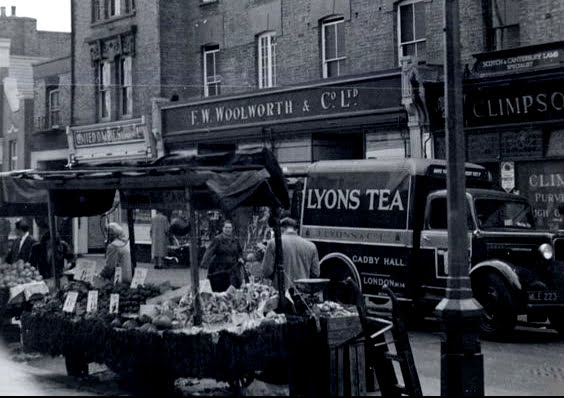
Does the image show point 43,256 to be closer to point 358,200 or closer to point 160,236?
point 358,200

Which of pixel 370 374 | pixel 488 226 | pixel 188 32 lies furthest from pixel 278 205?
pixel 188 32

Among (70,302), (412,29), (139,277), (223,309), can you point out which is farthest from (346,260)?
(412,29)

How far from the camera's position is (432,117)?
22.1 m

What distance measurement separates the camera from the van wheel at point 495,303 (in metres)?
14.3

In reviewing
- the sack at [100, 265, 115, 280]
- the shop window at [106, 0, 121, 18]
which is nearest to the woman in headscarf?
the sack at [100, 265, 115, 280]

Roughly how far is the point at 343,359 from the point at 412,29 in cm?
1517

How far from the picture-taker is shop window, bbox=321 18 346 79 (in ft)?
82.8

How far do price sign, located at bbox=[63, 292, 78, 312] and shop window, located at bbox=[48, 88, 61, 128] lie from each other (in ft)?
88.1

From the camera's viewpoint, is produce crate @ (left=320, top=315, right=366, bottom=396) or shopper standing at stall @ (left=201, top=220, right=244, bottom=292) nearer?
produce crate @ (left=320, top=315, right=366, bottom=396)

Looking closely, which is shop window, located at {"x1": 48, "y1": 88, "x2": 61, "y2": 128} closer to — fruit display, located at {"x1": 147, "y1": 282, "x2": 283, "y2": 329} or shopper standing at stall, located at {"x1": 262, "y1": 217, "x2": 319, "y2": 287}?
shopper standing at stall, located at {"x1": 262, "y1": 217, "x2": 319, "y2": 287}

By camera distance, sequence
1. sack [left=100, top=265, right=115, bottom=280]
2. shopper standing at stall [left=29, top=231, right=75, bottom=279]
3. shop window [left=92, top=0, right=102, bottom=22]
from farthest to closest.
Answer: shop window [left=92, top=0, right=102, bottom=22], shopper standing at stall [left=29, top=231, right=75, bottom=279], sack [left=100, top=265, right=115, bottom=280]

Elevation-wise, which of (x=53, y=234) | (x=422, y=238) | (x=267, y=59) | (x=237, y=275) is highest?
(x=267, y=59)

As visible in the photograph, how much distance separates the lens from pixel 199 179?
9.81 m

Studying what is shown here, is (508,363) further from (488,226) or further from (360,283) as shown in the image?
(360,283)
